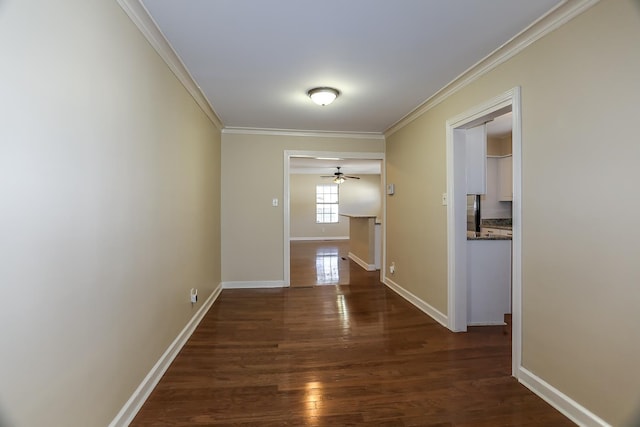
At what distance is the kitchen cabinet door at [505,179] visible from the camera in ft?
15.5

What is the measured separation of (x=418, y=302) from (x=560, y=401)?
1.77 m

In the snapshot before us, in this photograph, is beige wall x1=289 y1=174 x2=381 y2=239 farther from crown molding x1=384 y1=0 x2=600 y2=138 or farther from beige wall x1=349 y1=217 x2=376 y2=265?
crown molding x1=384 y1=0 x2=600 y2=138

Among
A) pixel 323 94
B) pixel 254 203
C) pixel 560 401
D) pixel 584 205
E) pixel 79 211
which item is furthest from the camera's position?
pixel 254 203

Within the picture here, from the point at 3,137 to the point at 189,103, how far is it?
Answer: 1997mm

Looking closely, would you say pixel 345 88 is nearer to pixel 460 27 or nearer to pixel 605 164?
pixel 460 27

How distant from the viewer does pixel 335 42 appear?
6.59 feet

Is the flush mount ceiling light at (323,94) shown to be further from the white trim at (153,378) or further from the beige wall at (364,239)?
the beige wall at (364,239)

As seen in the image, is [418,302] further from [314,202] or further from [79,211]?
[314,202]

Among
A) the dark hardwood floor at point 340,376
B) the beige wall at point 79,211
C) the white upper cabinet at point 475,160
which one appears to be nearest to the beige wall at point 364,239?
the dark hardwood floor at point 340,376

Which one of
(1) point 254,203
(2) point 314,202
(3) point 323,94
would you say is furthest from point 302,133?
(2) point 314,202

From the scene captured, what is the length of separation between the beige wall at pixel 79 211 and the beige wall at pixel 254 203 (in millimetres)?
2073

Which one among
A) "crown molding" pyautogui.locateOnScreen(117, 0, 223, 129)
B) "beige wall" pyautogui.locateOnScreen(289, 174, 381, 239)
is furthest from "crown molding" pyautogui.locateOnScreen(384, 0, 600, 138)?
"beige wall" pyautogui.locateOnScreen(289, 174, 381, 239)

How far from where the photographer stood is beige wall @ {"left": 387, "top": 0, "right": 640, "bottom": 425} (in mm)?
1382

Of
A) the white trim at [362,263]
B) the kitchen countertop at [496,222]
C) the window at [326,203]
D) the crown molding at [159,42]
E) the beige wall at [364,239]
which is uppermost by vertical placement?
the crown molding at [159,42]
